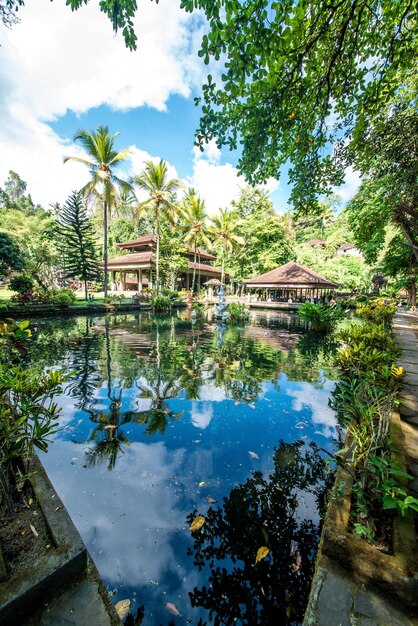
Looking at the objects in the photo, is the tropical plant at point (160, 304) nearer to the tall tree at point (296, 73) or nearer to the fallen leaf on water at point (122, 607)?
the tall tree at point (296, 73)

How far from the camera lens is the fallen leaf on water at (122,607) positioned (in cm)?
159

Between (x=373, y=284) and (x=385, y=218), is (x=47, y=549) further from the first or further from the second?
(x=373, y=284)

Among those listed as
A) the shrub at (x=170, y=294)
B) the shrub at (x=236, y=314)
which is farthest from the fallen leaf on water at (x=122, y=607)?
the shrub at (x=170, y=294)

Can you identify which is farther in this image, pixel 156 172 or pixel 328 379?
pixel 156 172

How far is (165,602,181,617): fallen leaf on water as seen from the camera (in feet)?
5.36

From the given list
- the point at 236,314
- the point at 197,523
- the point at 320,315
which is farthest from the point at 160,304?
the point at 197,523

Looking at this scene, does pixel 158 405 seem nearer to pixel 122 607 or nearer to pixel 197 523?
pixel 197 523

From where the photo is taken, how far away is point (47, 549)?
5.11 ft

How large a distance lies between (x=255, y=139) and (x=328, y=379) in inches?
196

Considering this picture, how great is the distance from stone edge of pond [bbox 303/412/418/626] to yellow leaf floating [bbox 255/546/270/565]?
1.81 feet

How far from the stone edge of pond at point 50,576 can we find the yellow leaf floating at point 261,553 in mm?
1062

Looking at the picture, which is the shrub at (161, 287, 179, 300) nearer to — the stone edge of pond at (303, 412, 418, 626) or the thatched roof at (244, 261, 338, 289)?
the thatched roof at (244, 261, 338, 289)

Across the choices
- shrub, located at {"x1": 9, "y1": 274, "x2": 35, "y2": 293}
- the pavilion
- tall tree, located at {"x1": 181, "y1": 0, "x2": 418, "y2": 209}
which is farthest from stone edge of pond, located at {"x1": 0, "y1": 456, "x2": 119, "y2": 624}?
the pavilion

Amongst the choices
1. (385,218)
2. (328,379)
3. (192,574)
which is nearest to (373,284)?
(385,218)
